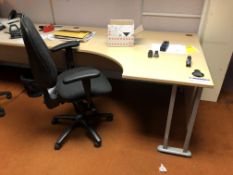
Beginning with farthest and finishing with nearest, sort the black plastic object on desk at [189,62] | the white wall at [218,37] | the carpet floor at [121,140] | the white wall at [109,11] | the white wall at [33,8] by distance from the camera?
the white wall at [33,8], the white wall at [109,11], the white wall at [218,37], the carpet floor at [121,140], the black plastic object on desk at [189,62]

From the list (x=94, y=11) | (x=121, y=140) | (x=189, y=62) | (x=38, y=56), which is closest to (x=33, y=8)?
(x=94, y=11)

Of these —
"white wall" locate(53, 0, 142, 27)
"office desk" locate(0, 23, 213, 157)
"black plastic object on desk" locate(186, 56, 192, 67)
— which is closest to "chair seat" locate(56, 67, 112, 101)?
"office desk" locate(0, 23, 213, 157)

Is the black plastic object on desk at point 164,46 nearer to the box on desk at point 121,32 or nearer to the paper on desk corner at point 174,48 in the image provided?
the paper on desk corner at point 174,48

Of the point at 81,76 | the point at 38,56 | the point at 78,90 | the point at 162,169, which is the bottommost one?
the point at 162,169

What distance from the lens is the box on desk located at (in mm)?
1884

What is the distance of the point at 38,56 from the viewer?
143cm

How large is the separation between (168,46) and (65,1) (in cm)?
138

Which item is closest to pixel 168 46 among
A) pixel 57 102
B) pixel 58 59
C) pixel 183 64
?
pixel 183 64

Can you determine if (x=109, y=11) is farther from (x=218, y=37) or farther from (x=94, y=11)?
(x=218, y=37)

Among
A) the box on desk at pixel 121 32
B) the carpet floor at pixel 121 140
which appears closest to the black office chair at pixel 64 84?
the carpet floor at pixel 121 140

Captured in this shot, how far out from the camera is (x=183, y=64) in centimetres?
162

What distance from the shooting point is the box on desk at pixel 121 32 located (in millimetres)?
1884

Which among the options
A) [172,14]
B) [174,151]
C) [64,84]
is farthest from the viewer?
[172,14]

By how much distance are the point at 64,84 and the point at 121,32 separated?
0.70m
